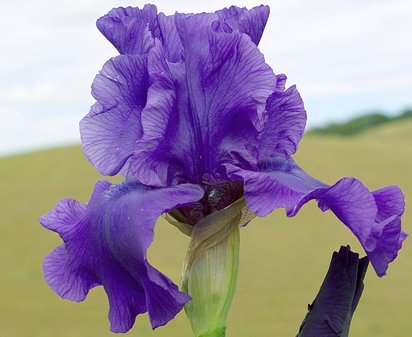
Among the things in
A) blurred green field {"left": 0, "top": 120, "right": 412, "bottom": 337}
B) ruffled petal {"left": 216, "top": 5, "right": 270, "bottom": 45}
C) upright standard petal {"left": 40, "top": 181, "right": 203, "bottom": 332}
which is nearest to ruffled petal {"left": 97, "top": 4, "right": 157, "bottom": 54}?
ruffled petal {"left": 216, "top": 5, "right": 270, "bottom": 45}

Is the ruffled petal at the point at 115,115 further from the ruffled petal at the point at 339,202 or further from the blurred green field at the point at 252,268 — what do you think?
the blurred green field at the point at 252,268

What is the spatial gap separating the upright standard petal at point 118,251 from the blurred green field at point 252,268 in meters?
7.85

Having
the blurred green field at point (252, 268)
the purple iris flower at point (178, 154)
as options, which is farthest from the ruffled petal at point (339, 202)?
the blurred green field at point (252, 268)

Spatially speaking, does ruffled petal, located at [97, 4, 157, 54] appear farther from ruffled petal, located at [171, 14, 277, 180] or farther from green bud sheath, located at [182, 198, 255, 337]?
green bud sheath, located at [182, 198, 255, 337]

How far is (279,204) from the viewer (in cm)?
94

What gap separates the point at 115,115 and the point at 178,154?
4.8 inches

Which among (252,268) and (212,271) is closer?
(212,271)

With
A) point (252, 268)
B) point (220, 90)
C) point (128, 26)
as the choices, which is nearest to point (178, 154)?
point (220, 90)

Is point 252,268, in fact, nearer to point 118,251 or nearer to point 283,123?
point 283,123

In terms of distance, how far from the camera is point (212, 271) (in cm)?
106

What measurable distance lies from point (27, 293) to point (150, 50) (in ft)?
34.8

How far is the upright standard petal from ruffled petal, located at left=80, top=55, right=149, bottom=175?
0.04m

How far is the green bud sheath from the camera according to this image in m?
1.05

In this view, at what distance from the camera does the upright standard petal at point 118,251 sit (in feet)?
3.15
